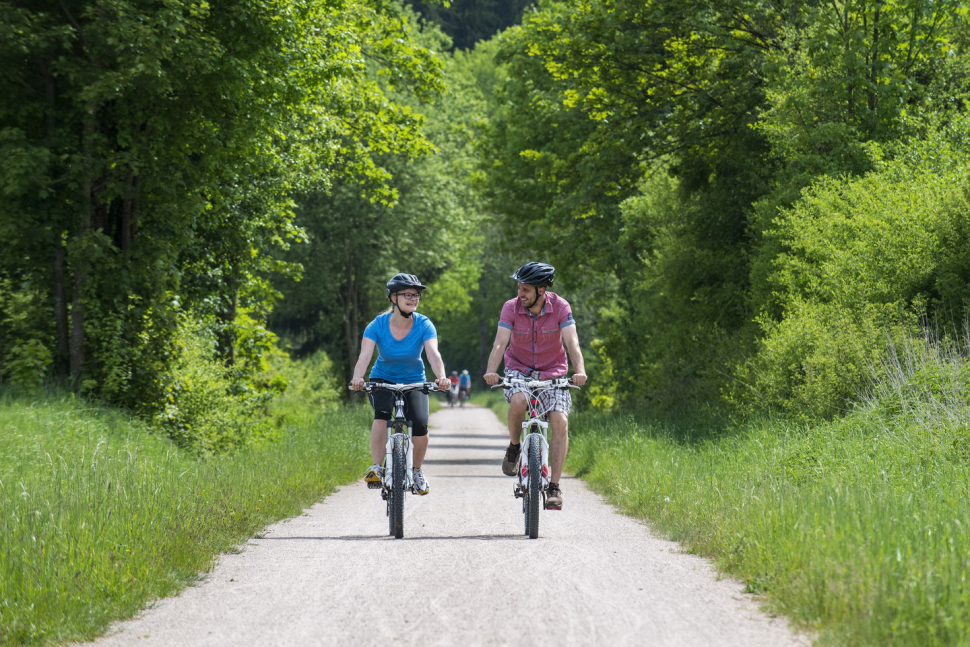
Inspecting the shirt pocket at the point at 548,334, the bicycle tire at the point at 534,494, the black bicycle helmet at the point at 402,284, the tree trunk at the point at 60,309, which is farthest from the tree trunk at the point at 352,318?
the bicycle tire at the point at 534,494

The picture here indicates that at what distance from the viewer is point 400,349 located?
30.3 ft

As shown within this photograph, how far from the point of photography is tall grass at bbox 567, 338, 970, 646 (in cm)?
502

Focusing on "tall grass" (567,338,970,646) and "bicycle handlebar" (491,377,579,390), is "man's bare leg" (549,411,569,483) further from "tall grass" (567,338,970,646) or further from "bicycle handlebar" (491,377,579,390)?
"tall grass" (567,338,970,646)

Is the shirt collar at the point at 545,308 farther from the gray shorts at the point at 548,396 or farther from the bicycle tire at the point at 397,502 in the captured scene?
the bicycle tire at the point at 397,502

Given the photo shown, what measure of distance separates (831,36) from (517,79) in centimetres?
1619

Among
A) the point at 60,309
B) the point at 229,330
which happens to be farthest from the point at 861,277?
the point at 229,330

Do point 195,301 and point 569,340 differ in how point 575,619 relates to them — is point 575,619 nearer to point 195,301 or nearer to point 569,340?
point 569,340

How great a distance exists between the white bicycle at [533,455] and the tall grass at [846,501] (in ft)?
3.85

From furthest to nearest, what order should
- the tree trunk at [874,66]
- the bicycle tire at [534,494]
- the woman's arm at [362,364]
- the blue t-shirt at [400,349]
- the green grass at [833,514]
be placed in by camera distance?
1. the tree trunk at [874,66]
2. the blue t-shirt at [400,349]
3. the woman's arm at [362,364]
4. the bicycle tire at [534,494]
5. the green grass at [833,514]

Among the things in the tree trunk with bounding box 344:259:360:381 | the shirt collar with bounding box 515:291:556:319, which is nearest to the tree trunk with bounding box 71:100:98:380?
the shirt collar with bounding box 515:291:556:319

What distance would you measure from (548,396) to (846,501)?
9.24 feet

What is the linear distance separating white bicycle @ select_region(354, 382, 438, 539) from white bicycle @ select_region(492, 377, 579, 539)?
86 cm

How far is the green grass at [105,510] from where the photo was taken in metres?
5.64

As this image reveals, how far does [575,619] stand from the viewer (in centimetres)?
554
